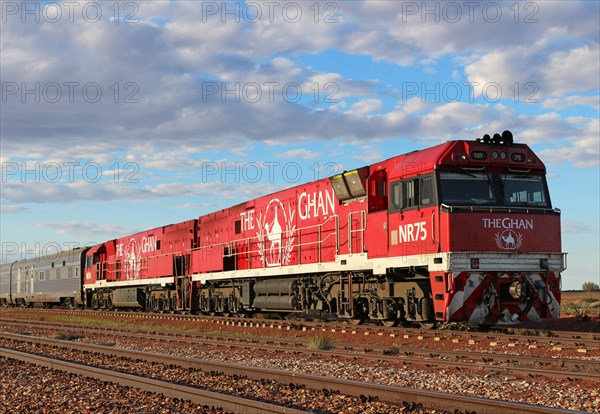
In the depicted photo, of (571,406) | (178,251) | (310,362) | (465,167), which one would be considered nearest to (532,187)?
(465,167)

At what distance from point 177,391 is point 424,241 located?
7.82 m

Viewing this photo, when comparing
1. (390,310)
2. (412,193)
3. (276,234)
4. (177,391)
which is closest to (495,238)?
(412,193)

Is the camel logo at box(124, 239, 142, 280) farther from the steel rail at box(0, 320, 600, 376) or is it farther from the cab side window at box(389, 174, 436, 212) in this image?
the cab side window at box(389, 174, 436, 212)

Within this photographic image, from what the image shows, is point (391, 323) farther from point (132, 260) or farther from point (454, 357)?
point (132, 260)

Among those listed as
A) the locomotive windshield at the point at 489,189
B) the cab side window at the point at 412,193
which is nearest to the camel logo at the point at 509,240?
the locomotive windshield at the point at 489,189

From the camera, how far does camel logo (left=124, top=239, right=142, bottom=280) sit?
119 feet

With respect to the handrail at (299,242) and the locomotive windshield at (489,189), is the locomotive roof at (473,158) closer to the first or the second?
the locomotive windshield at (489,189)

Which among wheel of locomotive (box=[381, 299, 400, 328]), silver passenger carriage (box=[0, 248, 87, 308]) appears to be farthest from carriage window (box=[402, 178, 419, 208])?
silver passenger carriage (box=[0, 248, 87, 308])

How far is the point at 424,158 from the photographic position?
15750 mm

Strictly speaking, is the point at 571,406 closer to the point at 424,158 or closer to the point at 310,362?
the point at 310,362

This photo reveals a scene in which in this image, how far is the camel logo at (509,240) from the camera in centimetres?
1503

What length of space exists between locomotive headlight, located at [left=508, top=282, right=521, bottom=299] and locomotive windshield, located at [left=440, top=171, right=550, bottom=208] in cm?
173

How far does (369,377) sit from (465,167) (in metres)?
6.50

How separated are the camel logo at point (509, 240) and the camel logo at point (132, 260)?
80.0 feet
